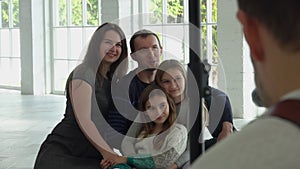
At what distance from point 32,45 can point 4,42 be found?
7.74 feet

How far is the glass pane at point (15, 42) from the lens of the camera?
14508 mm

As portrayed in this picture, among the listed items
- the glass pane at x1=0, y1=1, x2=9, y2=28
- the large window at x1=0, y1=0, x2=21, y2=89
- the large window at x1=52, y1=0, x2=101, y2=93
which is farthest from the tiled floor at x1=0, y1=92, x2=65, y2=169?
the glass pane at x1=0, y1=1, x2=9, y2=28

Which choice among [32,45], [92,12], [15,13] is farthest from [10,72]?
[92,12]

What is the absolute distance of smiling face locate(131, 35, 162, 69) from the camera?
2.76 meters

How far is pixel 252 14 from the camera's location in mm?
546

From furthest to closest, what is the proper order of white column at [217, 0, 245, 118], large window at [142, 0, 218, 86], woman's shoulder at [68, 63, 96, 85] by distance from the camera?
large window at [142, 0, 218, 86] → white column at [217, 0, 245, 118] → woman's shoulder at [68, 63, 96, 85]

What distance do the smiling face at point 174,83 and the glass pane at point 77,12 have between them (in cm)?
1069

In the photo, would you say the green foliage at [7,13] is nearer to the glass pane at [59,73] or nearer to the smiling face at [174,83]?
the glass pane at [59,73]

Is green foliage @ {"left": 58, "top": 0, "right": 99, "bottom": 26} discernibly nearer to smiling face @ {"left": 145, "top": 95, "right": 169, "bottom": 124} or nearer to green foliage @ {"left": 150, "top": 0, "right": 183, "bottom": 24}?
green foliage @ {"left": 150, "top": 0, "right": 183, "bottom": 24}

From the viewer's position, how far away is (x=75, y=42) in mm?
13250

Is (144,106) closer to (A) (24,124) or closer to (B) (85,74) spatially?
(B) (85,74)

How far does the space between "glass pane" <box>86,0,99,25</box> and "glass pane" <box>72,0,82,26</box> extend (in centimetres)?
33

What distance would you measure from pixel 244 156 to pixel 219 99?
2.19 m

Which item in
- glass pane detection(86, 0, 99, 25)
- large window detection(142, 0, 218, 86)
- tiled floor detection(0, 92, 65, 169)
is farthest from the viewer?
glass pane detection(86, 0, 99, 25)
